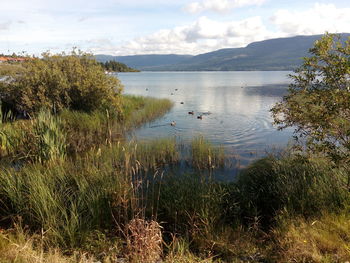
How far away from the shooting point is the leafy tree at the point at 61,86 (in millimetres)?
17531

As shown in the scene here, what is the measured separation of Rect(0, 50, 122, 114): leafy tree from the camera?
17531 mm

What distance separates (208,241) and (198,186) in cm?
205

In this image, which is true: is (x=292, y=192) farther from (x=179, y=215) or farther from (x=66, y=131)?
(x=66, y=131)

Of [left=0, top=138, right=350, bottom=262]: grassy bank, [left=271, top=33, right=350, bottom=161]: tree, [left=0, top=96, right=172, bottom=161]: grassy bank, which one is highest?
[left=271, top=33, right=350, bottom=161]: tree

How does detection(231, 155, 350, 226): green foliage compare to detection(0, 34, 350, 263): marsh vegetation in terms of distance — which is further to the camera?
detection(231, 155, 350, 226): green foliage

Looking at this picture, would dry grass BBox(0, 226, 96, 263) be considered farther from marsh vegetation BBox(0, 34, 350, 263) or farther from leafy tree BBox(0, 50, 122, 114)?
leafy tree BBox(0, 50, 122, 114)

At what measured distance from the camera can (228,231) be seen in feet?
19.7

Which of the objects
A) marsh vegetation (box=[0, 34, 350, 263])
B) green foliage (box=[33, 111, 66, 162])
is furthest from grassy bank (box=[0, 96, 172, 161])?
marsh vegetation (box=[0, 34, 350, 263])

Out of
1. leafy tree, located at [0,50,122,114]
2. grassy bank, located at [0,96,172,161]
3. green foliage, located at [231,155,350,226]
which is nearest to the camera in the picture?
green foliage, located at [231,155,350,226]

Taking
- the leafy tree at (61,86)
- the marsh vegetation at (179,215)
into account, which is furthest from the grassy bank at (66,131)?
the leafy tree at (61,86)

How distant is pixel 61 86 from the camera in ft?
59.7

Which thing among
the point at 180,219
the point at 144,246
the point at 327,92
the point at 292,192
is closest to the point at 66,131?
the point at 180,219

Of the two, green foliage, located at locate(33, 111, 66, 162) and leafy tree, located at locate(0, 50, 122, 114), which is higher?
leafy tree, located at locate(0, 50, 122, 114)

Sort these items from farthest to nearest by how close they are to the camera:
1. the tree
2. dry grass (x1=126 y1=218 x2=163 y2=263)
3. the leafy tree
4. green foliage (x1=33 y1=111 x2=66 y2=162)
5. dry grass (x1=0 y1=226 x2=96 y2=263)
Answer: the leafy tree, green foliage (x1=33 y1=111 x2=66 y2=162), the tree, dry grass (x1=126 y1=218 x2=163 y2=263), dry grass (x1=0 y1=226 x2=96 y2=263)
